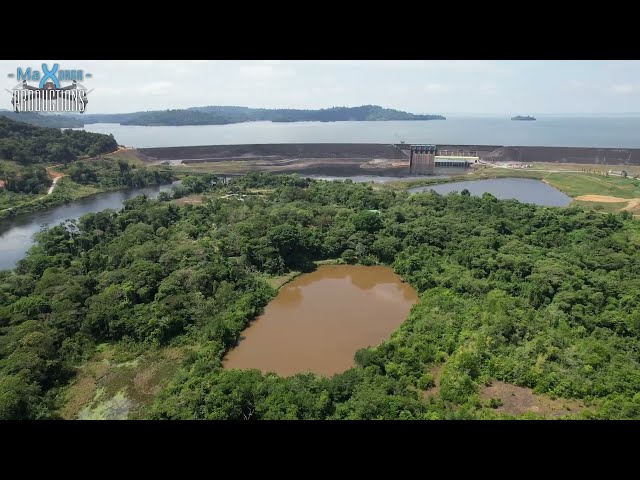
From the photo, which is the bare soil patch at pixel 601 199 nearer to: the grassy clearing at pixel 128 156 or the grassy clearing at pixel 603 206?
the grassy clearing at pixel 603 206

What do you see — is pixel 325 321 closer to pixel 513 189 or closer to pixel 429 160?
pixel 513 189

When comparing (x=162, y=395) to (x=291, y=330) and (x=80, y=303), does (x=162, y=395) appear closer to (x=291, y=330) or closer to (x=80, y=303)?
(x=291, y=330)

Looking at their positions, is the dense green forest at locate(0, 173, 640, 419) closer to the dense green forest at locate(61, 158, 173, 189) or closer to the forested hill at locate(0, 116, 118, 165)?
the dense green forest at locate(61, 158, 173, 189)

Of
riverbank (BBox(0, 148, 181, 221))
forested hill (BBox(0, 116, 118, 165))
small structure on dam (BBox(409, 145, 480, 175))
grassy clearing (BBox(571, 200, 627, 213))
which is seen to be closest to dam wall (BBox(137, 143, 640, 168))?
small structure on dam (BBox(409, 145, 480, 175))

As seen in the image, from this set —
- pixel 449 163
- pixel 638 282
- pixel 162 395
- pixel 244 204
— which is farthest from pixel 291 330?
pixel 449 163

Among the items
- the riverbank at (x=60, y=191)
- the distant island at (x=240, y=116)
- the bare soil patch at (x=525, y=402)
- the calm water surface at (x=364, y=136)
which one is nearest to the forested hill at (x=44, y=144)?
the riverbank at (x=60, y=191)

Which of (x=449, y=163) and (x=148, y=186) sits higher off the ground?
(x=449, y=163)

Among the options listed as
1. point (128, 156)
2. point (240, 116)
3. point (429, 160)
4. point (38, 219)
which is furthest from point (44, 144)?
point (240, 116)
